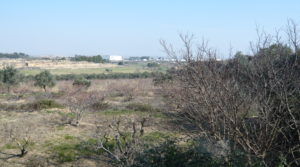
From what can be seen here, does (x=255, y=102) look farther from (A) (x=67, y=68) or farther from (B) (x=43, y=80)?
(A) (x=67, y=68)

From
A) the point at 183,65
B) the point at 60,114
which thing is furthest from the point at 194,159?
the point at 60,114

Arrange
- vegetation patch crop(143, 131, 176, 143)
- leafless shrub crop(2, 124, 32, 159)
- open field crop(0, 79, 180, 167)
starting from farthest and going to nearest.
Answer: vegetation patch crop(143, 131, 176, 143), leafless shrub crop(2, 124, 32, 159), open field crop(0, 79, 180, 167)

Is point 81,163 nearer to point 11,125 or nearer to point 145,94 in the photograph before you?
point 11,125

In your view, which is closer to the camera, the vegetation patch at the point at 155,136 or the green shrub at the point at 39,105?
the vegetation patch at the point at 155,136

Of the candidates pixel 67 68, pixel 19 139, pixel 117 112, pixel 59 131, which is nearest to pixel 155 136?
pixel 59 131

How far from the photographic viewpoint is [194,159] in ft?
17.1

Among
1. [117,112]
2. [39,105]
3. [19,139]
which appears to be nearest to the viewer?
[19,139]

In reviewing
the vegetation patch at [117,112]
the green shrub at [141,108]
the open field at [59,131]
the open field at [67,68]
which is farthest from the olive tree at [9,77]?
the open field at [67,68]

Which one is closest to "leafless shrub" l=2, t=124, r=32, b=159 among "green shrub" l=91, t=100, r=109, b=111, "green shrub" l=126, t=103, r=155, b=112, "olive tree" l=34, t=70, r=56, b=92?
"green shrub" l=91, t=100, r=109, b=111

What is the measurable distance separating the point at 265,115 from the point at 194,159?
175 cm

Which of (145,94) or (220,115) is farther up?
(220,115)

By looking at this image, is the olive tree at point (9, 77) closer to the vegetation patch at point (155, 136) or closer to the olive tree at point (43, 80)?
the olive tree at point (43, 80)

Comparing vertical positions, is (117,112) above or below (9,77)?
below

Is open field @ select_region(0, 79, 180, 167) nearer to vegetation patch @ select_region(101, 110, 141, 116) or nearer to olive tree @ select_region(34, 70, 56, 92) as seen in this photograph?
vegetation patch @ select_region(101, 110, 141, 116)
